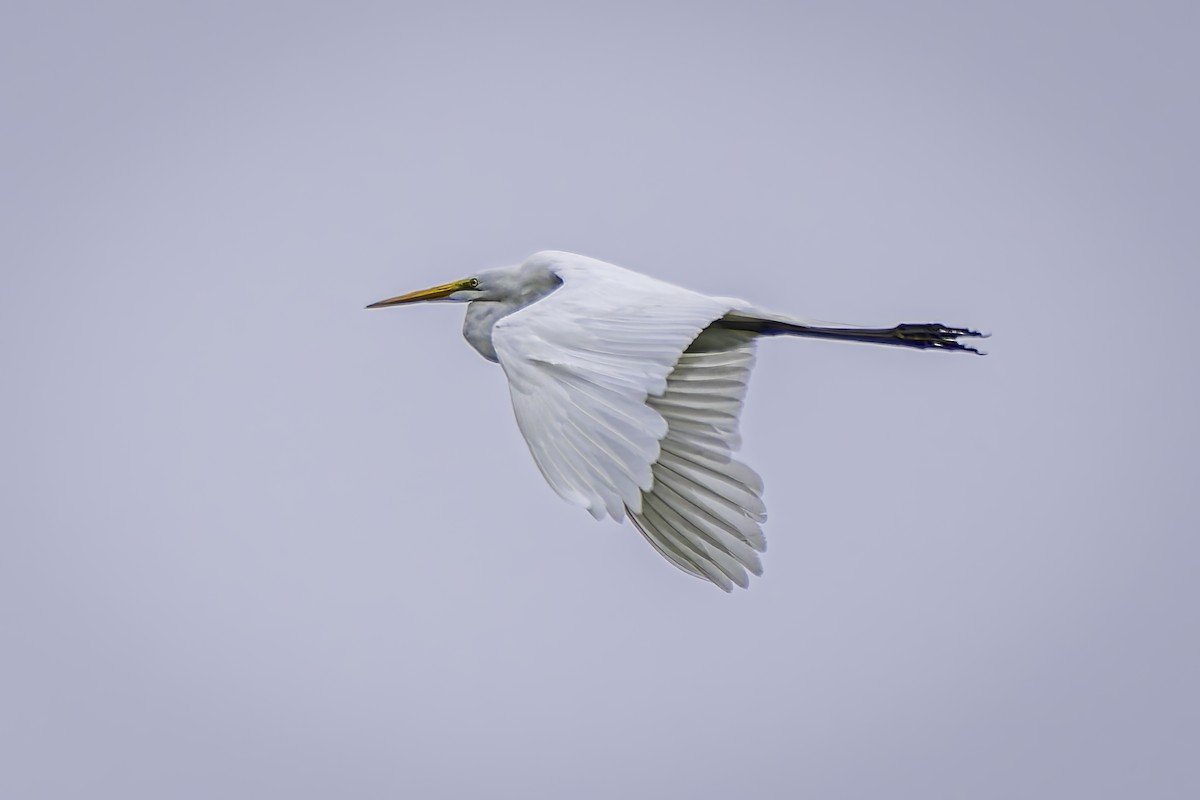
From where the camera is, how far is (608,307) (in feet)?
19.5

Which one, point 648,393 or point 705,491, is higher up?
point 648,393

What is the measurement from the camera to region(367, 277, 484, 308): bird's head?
7.47 metres

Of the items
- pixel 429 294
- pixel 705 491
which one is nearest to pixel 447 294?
pixel 429 294

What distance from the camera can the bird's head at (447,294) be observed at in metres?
7.47

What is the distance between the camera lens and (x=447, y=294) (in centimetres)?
760

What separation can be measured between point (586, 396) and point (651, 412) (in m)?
0.24

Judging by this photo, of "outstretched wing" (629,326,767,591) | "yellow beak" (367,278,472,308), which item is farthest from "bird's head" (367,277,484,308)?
"outstretched wing" (629,326,767,591)

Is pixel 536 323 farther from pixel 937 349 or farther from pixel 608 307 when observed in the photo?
pixel 937 349

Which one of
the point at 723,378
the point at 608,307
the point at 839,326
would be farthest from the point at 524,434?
the point at 839,326

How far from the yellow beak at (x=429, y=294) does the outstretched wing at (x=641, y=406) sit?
833 millimetres

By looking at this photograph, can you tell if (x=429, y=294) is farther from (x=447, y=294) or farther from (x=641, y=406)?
(x=641, y=406)

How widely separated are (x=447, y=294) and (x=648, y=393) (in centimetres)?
237

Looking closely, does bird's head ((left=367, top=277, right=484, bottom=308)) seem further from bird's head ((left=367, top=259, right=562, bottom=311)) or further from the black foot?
the black foot

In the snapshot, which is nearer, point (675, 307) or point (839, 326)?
point (675, 307)
